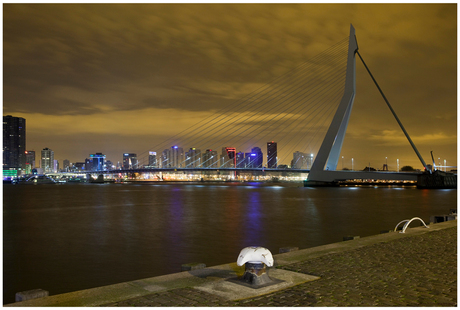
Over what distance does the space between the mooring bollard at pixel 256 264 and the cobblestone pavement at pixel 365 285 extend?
37 cm

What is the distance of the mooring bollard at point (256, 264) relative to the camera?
5.68 m

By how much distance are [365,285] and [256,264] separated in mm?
1608

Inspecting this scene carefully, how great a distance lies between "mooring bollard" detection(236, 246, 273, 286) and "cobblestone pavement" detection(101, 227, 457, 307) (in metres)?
0.37

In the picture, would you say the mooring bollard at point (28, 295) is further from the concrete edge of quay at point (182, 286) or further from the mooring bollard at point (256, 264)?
the mooring bollard at point (256, 264)

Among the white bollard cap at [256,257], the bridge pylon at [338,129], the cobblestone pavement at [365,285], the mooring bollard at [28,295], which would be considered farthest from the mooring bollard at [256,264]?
the bridge pylon at [338,129]

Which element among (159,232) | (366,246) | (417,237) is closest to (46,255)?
(159,232)

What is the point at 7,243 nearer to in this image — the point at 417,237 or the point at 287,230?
the point at 287,230

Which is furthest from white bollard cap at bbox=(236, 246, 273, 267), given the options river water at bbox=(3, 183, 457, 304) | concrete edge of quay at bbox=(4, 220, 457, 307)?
river water at bbox=(3, 183, 457, 304)

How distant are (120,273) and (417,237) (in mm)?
7929

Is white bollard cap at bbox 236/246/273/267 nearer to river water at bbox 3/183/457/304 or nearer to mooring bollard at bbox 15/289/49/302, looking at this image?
mooring bollard at bbox 15/289/49/302

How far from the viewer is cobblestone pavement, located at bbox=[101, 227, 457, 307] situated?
16.5 ft

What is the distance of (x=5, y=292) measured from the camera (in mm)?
9367

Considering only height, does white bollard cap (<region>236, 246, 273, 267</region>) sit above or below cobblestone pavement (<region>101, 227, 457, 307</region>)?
above

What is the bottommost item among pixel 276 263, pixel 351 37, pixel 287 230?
pixel 287 230
